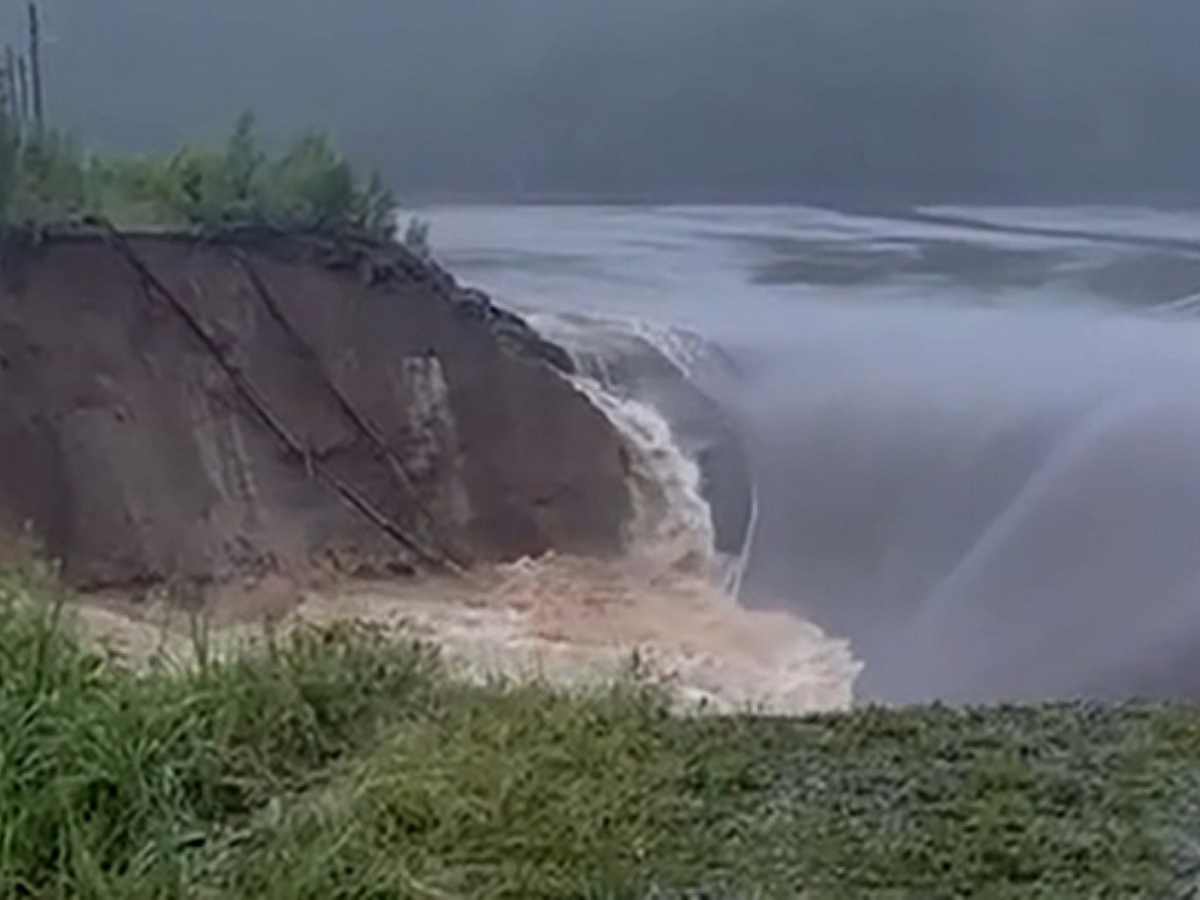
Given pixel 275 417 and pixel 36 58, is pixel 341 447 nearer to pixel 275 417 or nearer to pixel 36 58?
pixel 275 417

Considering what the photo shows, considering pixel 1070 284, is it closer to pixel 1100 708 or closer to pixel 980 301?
pixel 980 301

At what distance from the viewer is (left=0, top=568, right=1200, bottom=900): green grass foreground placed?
6.84 feet

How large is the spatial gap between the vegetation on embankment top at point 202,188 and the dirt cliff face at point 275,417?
102mm

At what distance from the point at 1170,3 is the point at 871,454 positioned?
2181mm

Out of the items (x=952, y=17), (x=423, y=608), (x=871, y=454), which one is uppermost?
(x=952, y=17)

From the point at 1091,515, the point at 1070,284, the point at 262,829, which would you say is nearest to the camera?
the point at 262,829

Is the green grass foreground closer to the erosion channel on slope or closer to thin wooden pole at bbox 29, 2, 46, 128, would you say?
the erosion channel on slope

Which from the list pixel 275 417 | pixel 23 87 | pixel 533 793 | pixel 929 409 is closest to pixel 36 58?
pixel 23 87

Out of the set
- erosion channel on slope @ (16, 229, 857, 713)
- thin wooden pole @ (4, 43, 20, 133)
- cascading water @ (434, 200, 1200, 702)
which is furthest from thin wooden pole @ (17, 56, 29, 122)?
cascading water @ (434, 200, 1200, 702)

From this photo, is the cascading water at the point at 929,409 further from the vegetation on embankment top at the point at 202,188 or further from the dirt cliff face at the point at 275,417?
the vegetation on embankment top at the point at 202,188

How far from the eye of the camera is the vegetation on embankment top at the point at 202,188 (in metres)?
7.12

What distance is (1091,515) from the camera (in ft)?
21.8

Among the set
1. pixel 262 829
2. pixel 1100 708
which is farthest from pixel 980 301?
pixel 262 829

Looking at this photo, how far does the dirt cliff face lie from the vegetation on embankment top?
102 millimetres
